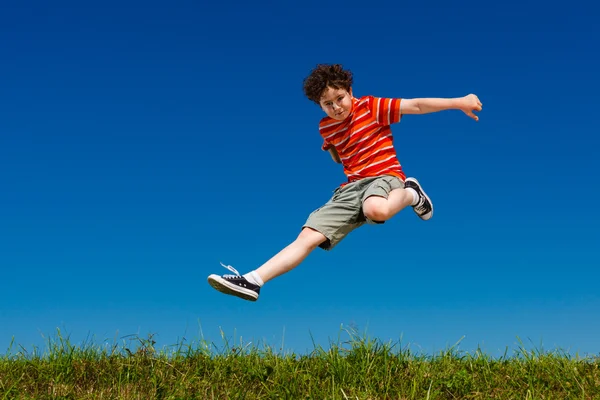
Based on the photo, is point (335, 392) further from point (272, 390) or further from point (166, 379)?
point (166, 379)

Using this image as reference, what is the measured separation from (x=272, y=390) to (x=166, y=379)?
1.08 metres

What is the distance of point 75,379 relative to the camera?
621 cm

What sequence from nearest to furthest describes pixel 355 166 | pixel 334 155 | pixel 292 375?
pixel 292 375
pixel 355 166
pixel 334 155

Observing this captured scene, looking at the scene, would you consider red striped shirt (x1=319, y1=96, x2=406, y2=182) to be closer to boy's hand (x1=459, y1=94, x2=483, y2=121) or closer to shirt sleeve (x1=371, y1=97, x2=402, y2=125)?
shirt sleeve (x1=371, y1=97, x2=402, y2=125)

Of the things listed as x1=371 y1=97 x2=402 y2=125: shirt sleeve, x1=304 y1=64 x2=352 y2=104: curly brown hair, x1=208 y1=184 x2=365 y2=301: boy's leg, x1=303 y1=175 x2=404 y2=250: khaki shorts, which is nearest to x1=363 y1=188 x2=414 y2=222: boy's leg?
x1=303 y1=175 x2=404 y2=250: khaki shorts

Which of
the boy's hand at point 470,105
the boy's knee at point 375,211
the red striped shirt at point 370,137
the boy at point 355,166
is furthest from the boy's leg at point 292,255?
the boy's hand at point 470,105

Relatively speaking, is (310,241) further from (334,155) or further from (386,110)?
(386,110)

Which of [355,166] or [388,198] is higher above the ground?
[355,166]

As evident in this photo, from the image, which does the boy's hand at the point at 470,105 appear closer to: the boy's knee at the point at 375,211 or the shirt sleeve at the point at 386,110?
the shirt sleeve at the point at 386,110

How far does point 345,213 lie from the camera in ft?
24.1

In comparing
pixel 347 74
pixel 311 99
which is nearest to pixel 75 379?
pixel 311 99

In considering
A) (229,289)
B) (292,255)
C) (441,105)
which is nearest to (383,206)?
(292,255)

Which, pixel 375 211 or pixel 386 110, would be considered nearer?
pixel 375 211

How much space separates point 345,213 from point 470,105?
186 centimetres
